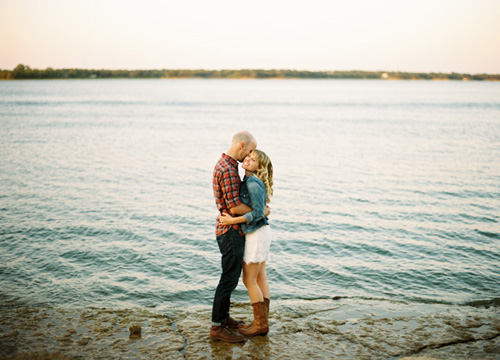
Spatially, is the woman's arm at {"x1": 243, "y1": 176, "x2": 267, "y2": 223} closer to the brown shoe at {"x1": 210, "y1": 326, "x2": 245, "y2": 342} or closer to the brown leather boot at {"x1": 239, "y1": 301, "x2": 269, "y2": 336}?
the brown leather boot at {"x1": 239, "y1": 301, "x2": 269, "y2": 336}

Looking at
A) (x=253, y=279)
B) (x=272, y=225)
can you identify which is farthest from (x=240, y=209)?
(x=272, y=225)

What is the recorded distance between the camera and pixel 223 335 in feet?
16.5

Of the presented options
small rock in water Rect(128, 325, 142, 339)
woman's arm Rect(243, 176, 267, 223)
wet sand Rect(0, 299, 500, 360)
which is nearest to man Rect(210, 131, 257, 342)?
woman's arm Rect(243, 176, 267, 223)

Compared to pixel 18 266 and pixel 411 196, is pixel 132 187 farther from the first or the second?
pixel 411 196

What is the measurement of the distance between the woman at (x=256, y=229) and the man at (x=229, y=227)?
85 millimetres

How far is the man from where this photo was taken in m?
4.71

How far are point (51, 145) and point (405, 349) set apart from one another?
25.9 m

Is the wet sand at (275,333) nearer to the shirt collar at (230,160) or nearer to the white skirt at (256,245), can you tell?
the white skirt at (256,245)

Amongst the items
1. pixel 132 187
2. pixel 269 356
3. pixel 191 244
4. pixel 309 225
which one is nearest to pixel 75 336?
pixel 269 356

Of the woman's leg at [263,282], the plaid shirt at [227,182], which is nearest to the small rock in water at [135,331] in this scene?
the woman's leg at [263,282]

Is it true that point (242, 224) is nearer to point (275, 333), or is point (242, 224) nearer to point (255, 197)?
point (255, 197)

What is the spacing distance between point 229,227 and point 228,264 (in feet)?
1.41

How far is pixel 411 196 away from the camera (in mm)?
14914

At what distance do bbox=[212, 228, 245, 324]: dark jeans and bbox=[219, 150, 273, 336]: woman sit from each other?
100 millimetres
